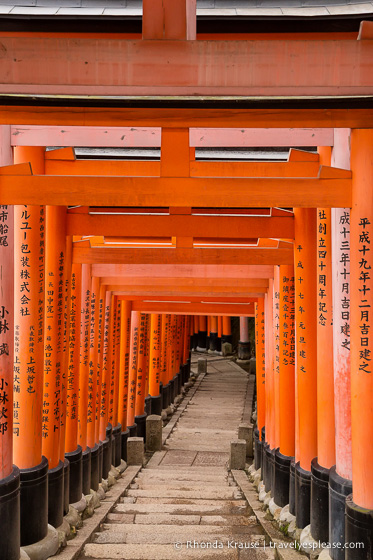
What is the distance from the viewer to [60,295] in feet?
21.9

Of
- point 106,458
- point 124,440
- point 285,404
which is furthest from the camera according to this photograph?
point 124,440

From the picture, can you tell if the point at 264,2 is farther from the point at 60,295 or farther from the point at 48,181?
the point at 60,295

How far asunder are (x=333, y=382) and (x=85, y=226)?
3214 mm

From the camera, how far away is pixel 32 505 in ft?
18.5

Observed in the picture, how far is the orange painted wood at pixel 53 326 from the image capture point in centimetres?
651

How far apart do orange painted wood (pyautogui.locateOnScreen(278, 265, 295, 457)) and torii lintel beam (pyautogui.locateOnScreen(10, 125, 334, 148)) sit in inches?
120

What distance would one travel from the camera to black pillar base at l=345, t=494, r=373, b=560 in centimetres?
419

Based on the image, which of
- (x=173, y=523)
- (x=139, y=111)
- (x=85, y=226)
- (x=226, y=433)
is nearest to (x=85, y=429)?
(x=173, y=523)

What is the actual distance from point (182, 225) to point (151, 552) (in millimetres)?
3383

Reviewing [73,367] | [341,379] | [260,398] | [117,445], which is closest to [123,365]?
[117,445]

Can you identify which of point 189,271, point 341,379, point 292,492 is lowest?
point 292,492

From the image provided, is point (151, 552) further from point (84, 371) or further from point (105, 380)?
point (105, 380)

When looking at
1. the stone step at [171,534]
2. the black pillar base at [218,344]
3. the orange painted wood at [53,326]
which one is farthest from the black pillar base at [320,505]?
the black pillar base at [218,344]

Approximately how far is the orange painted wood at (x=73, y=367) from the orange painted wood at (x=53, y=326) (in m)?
1.08
